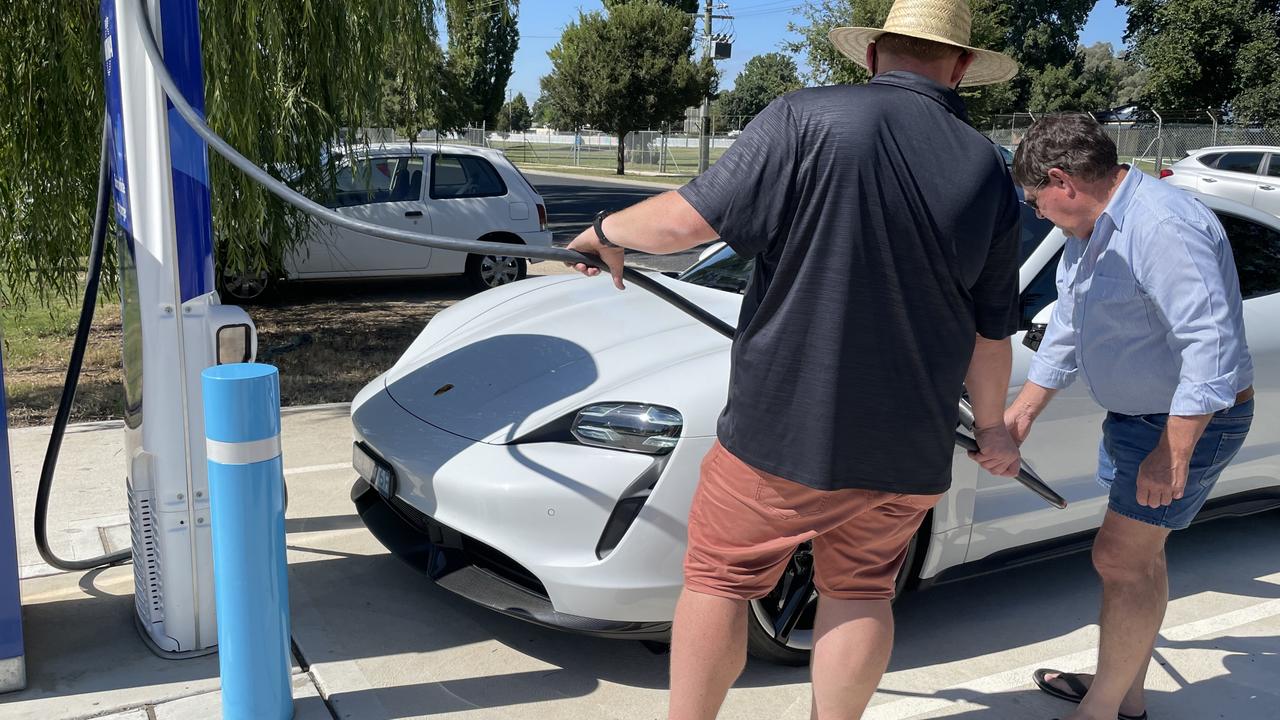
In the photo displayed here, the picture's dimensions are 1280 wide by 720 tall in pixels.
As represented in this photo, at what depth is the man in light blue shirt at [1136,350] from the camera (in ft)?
8.48

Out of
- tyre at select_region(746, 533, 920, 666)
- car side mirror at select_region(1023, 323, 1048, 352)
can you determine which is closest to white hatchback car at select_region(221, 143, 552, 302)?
car side mirror at select_region(1023, 323, 1048, 352)

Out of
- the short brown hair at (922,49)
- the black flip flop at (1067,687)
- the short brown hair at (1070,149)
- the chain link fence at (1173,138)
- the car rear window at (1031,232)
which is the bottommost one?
the black flip flop at (1067,687)

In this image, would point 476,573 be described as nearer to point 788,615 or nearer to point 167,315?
point 788,615

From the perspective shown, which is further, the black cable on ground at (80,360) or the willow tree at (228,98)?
Result: the willow tree at (228,98)

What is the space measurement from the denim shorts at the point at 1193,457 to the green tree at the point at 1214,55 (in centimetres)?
3867

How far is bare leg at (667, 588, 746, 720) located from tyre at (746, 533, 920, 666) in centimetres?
82

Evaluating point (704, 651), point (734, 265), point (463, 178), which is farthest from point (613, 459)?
point (463, 178)

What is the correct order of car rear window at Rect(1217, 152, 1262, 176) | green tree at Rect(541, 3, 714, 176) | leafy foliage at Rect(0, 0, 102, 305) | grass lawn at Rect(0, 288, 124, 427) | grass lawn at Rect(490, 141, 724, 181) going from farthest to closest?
grass lawn at Rect(490, 141, 724, 181)
green tree at Rect(541, 3, 714, 176)
car rear window at Rect(1217, 152, 1262, 176)
grass lawn at Rect(0, 288, 124, 427)
leafy foliage at Rect(0, 0, 102, 305)

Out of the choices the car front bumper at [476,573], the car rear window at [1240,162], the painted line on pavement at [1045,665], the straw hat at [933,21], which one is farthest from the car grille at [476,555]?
the car rear window at [1240,162]

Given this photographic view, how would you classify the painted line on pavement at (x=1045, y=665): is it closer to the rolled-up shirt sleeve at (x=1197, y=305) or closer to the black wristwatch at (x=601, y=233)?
the rolled-up shirt sleeve at (x=1197, y=305)

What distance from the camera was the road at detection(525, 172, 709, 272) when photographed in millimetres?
13445

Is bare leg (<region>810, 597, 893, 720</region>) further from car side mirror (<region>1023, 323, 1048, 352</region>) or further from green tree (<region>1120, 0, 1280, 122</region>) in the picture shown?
green tree (<region>1120, 0, 1280, 122</region>)

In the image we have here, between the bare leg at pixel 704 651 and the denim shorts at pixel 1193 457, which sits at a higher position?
the denim shorts at pixel 1193 457

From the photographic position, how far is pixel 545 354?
3592 millimetres
